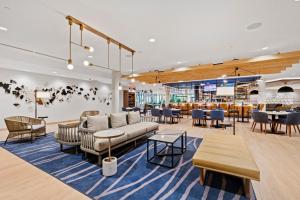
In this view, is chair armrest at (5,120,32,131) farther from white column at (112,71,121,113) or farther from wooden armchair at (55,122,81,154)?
white column at (112,71,121,113)

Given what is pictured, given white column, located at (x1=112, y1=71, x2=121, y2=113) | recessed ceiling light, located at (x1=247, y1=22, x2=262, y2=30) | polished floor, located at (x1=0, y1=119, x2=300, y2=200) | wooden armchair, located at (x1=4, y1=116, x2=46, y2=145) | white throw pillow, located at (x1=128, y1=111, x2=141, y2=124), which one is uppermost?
recessed ceiling light, located at (x1=247, y1=22, x2=262, y2=30)

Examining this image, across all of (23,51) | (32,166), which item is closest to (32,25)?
(23,51)

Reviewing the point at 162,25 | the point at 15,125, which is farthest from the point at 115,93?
the point at 162,25

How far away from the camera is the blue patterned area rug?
6.70 feet

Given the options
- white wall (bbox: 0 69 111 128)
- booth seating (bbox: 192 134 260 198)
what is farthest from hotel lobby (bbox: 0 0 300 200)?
white wall (bbox: 0 69 111 128)

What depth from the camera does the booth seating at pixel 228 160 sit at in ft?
6.02

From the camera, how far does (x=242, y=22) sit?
10.1 feet

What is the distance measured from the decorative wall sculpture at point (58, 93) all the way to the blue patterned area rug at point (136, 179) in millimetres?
4913

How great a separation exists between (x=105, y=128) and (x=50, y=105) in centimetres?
626

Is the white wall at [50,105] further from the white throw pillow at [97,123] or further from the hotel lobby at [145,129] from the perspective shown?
the white throw pillow at [97,123]

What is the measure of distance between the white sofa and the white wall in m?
5.89

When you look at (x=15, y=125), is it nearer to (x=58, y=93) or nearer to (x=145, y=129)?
(x=145, y=129)

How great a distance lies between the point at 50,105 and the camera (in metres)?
8.08

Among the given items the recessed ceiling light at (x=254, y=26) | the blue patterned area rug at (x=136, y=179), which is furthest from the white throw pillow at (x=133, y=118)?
the recessed ceiling light at (x=254, y=26)
